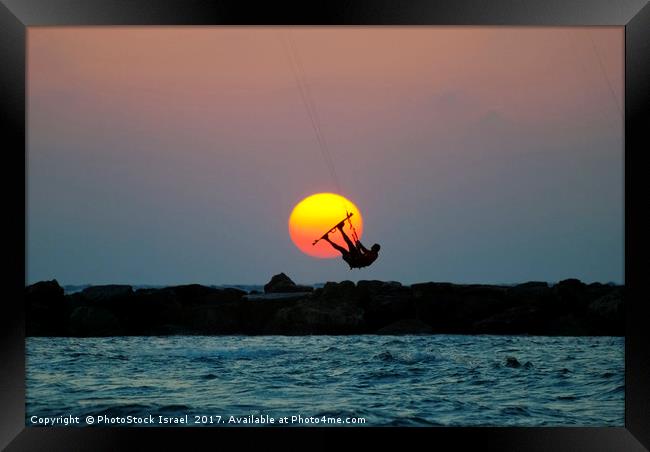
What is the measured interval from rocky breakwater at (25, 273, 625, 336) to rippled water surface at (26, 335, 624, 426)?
322 mm

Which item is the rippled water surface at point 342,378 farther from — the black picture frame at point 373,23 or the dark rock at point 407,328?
the black picture frame at point 373,23

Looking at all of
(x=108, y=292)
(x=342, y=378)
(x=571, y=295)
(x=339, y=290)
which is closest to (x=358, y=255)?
(x=342, y=378)

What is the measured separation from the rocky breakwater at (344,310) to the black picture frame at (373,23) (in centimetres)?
1145

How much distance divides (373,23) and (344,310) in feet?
41.4

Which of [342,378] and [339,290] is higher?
[339,290]

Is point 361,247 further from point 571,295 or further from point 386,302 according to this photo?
point 571,295

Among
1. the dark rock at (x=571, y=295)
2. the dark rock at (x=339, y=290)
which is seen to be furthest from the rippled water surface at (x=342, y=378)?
the dark rock at (x=339, y=290)

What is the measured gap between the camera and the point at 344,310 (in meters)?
18.1

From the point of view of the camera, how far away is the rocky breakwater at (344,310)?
57.6 feet

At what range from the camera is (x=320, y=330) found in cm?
1822

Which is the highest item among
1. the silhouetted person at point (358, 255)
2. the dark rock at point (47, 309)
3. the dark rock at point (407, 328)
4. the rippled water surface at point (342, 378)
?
the silhouetted person at point (358, 255)

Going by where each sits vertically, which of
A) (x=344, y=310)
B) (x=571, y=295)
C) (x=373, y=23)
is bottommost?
(x=344, y=310)

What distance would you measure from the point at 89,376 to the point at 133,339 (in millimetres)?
3065

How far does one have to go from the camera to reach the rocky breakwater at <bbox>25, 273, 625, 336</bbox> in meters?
17.5
